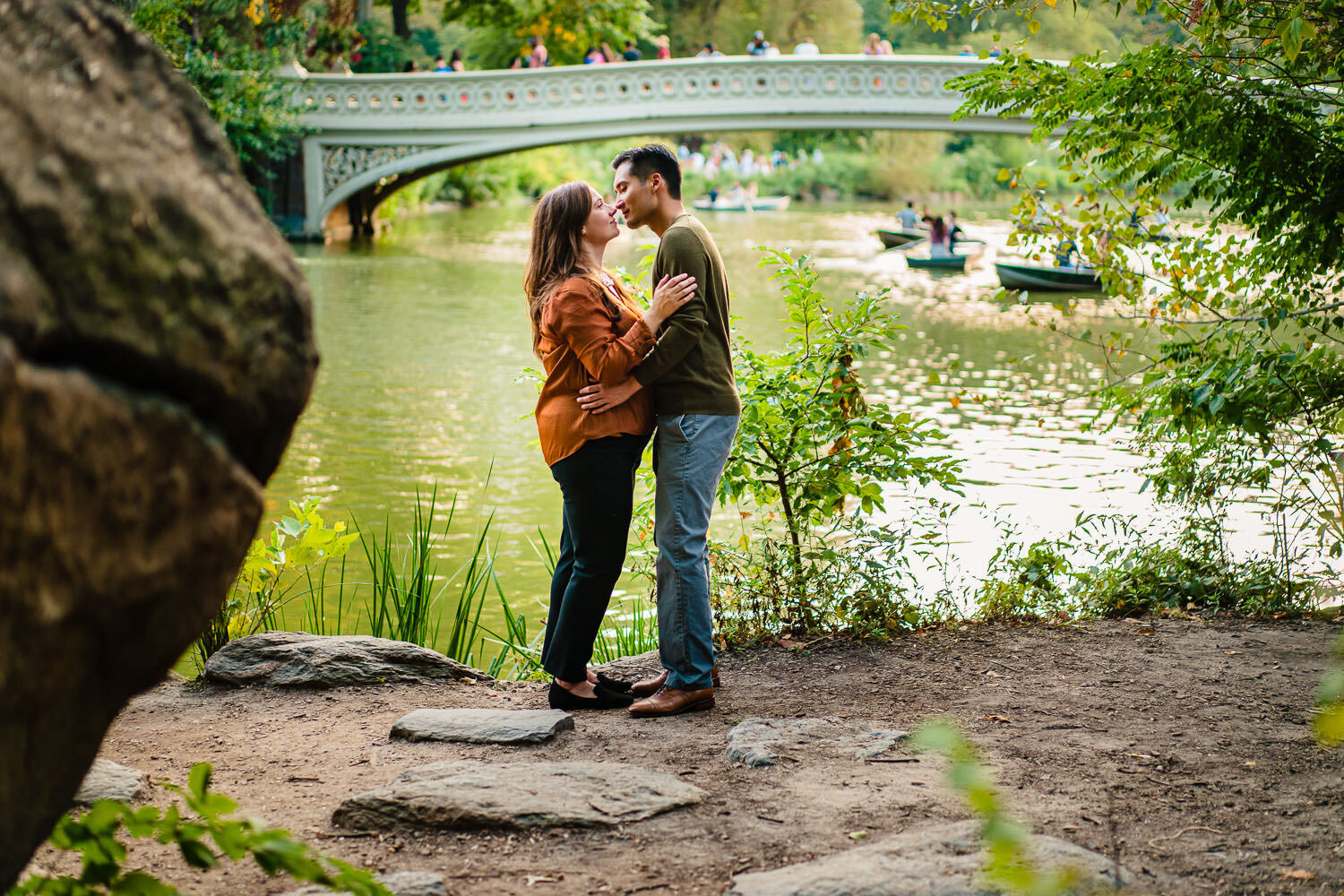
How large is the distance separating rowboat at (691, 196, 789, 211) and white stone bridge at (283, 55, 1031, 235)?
13.9 metres

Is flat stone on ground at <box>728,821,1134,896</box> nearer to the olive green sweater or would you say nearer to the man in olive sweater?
the man in olive sweater

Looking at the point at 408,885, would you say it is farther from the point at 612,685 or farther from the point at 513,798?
the point at 612,685

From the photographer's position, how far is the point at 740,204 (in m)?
39.3

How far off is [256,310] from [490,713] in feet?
6.82

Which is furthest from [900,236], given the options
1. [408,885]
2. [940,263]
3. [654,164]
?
[408,885]

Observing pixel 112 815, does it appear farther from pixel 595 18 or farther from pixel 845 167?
pixel 845 167

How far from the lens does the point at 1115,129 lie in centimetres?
476

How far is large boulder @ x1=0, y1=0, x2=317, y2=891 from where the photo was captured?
51.4 inches

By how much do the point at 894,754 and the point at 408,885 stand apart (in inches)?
53.3

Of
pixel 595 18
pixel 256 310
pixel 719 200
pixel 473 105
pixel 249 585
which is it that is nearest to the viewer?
pixel 256 310

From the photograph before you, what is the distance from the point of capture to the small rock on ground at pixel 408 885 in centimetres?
214

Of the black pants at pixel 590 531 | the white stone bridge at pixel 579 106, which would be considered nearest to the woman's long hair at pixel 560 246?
the black pants at pixel 590 531

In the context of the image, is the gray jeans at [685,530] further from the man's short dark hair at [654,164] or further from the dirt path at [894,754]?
the man's short dark hair at [654,164]

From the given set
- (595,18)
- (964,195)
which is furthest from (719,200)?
(964,195)
